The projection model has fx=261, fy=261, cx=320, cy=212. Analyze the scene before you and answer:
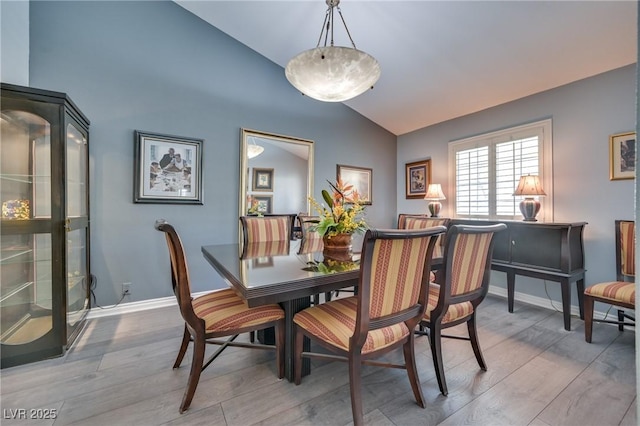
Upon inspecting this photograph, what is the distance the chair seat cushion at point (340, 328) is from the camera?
1.27 metres

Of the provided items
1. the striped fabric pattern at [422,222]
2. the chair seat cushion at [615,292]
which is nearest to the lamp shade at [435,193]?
the striped fabric pattern at [422,222]

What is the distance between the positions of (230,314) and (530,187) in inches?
124

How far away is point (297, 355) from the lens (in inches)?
61.3

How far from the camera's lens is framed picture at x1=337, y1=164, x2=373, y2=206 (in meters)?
4.16

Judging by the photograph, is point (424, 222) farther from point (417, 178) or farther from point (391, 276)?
point (417, 178)

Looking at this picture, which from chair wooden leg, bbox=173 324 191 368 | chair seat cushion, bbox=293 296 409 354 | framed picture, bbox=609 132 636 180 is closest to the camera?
chair seat cushion, bbox=293 296 409 354

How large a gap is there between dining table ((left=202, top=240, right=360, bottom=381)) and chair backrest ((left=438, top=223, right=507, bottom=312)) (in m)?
0.52

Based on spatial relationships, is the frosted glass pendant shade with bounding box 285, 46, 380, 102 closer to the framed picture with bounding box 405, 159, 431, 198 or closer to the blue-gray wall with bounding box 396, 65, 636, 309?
the blue-gray wall with bounding box 396, 65, 636, 309

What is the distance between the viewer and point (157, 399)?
1.47 meters

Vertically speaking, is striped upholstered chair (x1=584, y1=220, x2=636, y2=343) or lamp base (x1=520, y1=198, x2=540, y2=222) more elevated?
lamp base (x1=520, y1=198, x2=540, y2=222)

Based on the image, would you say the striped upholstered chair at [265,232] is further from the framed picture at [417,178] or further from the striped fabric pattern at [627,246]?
the striped fabric pattern at [627,246]

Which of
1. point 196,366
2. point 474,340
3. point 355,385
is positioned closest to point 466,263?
point 474,340

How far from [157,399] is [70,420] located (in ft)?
1.25

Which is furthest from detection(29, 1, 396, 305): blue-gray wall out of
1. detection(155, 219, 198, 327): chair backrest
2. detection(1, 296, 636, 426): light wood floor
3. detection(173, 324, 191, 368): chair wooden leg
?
detection(155, 219, 198, 327): chair backrest
